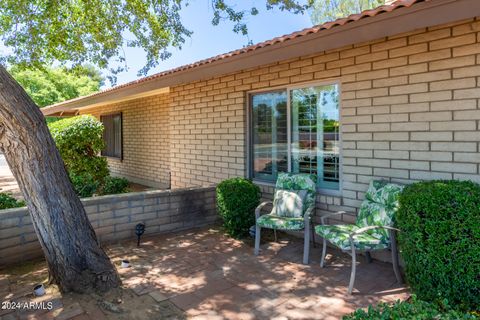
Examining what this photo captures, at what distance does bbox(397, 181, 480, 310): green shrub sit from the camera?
288cm

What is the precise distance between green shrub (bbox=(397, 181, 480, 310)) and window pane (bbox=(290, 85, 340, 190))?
1.82 meters

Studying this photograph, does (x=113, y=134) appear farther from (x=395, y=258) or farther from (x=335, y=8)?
(x=335, y=8)

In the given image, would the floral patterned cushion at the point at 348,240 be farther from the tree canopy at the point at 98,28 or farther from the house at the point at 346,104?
the tree canopy at the point at 98,28

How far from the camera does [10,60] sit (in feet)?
31.1

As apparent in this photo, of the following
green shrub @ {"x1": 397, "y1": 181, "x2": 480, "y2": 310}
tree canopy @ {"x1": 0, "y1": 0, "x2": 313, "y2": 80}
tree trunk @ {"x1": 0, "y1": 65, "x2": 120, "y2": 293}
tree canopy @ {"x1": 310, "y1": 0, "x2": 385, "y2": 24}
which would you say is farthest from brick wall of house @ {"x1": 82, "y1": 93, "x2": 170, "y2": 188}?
tree canopy @ {"x1": 310, "y1": 0, "x2": 385, "y2": 24}

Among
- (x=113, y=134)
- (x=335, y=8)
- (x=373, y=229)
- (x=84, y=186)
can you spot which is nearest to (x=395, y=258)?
(x=373, y=229)

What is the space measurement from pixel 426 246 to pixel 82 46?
28.8 feet

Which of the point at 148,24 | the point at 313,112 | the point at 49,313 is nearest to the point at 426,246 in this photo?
the point at 313,112

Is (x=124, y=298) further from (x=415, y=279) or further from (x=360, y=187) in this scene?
(x=360, y=187)

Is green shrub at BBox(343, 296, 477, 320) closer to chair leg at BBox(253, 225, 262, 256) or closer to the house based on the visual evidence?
the house

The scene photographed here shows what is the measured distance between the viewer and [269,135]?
5973 millimetres

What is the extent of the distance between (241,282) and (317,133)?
8.18ft

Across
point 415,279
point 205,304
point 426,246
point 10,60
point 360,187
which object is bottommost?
point 205,304

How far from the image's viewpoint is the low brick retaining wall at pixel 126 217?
426 cm
